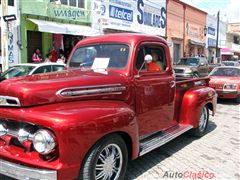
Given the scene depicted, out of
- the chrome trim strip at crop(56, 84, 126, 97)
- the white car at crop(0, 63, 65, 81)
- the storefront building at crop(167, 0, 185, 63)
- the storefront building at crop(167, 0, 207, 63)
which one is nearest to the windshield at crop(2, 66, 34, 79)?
the white car at crop(0, 63, 65, 81)

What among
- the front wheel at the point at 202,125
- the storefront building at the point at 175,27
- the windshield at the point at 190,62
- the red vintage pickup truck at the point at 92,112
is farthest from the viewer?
the storefront building at the point at 175,27

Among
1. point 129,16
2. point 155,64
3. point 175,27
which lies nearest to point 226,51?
point 175,27

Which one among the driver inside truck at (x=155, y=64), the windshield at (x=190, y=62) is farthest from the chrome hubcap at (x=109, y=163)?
the windshield at (x=190, y=62)

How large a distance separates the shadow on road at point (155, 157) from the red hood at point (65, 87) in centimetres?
123

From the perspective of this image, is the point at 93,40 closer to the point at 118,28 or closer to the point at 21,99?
the point at 21,99

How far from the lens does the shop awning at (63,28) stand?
16116mm

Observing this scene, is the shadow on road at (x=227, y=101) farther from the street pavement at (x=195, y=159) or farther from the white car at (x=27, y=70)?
the white car at (x=27, y=70)

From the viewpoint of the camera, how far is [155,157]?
5891mm

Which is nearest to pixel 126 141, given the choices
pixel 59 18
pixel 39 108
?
pixel 39 108

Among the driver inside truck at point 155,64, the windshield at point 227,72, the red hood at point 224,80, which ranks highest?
the driver inside truck at point 155,64

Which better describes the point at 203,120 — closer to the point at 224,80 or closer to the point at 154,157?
the point at 154,157

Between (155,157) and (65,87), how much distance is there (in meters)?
2.50

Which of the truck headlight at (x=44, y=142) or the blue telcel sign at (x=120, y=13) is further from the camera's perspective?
the blue telcel sign at (x=120, y=13)

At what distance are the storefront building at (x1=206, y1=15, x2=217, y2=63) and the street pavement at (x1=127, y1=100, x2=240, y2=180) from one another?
38.5 metres
